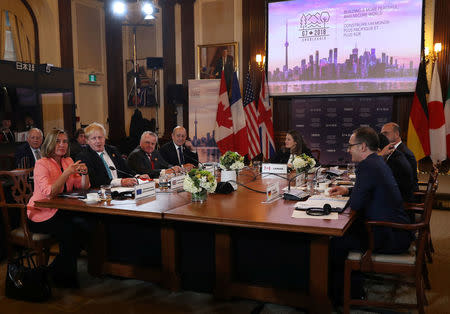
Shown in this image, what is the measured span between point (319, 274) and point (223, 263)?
0.71 m

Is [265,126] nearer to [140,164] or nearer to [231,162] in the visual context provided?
[140,164]

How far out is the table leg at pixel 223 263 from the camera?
3.00 m

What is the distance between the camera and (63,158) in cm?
362

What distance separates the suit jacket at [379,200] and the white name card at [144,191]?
1602 mm

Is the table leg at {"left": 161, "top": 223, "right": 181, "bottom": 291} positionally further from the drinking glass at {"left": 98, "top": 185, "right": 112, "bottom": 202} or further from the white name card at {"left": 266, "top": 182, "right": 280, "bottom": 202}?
the white name card at {"left": 266, "top": 182, "right": 280, "bottom": 202}

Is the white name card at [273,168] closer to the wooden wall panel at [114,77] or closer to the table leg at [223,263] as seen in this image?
the table leg at [223,263]

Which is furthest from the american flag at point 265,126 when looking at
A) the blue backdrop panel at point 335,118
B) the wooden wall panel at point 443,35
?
the wooden wall panel at point 443,35

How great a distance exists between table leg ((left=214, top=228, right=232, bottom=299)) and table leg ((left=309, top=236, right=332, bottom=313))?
24.3 inches

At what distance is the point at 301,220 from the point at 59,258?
202 centimetres

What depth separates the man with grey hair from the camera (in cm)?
476

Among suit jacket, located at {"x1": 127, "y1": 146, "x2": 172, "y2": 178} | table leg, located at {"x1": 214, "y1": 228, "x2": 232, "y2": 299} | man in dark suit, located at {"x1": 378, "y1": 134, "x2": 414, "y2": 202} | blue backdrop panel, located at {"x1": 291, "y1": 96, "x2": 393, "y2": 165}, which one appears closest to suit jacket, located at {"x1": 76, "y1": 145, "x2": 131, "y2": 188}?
suit jacket, located at {"x1": 127, "y1": 146, "x2": 172, "y2": 178}

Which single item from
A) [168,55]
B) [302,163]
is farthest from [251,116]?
[302,163]

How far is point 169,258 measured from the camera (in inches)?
126

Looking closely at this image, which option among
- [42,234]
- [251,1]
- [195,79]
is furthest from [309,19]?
[42,234]
